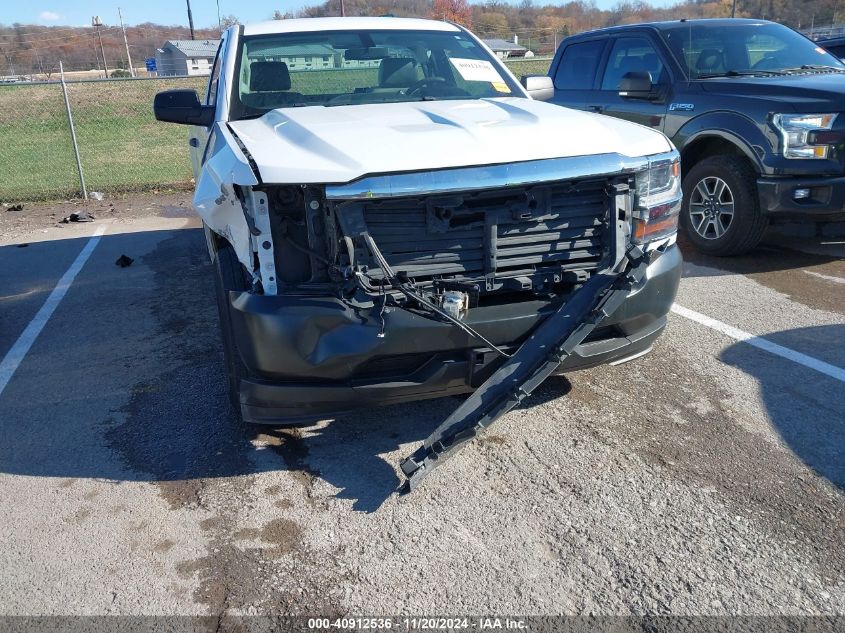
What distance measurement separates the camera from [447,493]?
10.3ft

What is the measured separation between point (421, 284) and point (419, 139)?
62 cm

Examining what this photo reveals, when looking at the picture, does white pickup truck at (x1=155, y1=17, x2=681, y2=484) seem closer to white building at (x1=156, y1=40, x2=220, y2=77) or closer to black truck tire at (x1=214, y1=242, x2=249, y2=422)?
black truck tire at (x1=214, y1=242, x2=249, y2=422)

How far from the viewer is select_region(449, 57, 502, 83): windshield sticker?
15.7ft

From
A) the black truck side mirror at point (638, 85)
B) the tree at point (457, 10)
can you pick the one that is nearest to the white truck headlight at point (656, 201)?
the black truck side mirror at point (638, 85)

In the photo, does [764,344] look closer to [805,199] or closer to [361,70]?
[805,199]

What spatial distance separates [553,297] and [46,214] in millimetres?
9365

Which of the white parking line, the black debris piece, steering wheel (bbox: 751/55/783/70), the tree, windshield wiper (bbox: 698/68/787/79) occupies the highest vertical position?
the tree

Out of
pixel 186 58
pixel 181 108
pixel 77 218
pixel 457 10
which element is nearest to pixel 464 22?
pixel 457 10

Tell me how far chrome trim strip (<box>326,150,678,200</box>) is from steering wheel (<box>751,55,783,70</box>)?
433 centimetres

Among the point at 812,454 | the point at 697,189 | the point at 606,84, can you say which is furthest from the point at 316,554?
the point at 606,84

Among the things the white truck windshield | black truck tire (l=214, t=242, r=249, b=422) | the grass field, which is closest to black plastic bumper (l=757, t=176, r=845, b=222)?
the white truck windshield

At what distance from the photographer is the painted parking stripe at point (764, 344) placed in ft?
13.5

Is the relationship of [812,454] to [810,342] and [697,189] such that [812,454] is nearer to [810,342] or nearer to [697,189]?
[810,342]

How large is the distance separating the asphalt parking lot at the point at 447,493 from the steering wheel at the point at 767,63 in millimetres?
2834
